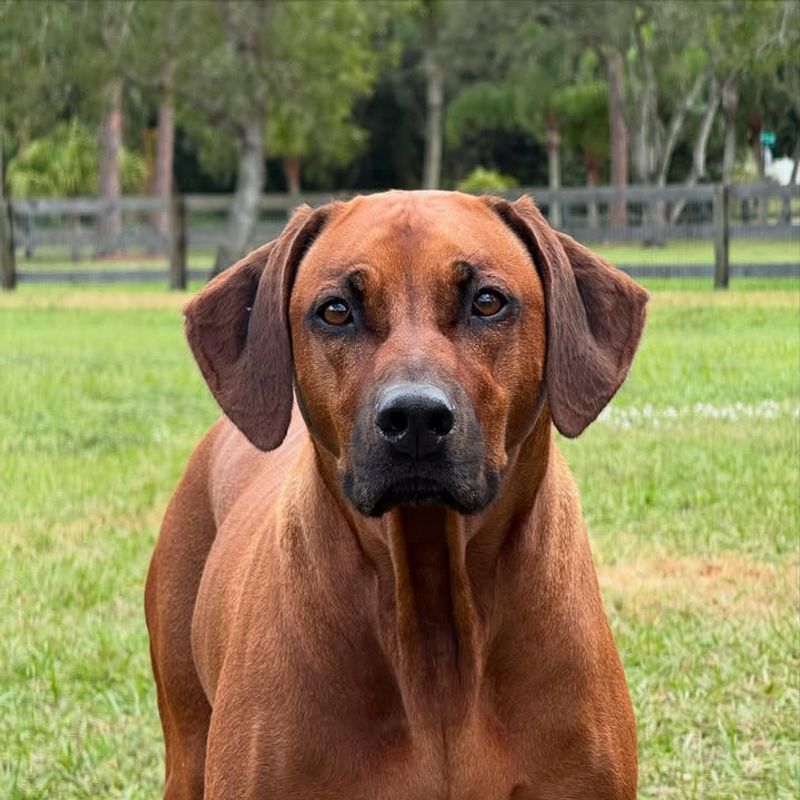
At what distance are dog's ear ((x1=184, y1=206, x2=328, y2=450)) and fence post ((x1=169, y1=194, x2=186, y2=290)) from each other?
24.0m

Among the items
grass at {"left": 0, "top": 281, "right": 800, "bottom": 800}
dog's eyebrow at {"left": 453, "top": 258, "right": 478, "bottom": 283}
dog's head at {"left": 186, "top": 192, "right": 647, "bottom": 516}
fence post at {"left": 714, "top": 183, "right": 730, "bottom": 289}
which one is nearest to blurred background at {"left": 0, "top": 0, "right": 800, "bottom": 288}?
fence post at {"left": 714, "top": 183, "right": 730, "bottom": 289}

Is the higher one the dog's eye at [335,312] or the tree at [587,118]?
the tree at [587,118]

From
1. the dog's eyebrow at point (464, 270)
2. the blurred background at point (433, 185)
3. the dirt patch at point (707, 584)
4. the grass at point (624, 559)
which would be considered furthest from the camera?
the dirt patch at point (707, 584)

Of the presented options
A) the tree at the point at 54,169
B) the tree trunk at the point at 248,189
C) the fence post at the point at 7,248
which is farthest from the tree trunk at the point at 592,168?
the fence post at the point at 7,248

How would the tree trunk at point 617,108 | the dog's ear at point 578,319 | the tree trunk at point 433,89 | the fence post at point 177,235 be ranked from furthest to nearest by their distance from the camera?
1. the tree trunk at point 433,89
2. the tree trunk at point 617,108
3. the fence post at point 177,235
4. the dog's ear at point 578,319

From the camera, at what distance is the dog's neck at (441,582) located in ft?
10.4

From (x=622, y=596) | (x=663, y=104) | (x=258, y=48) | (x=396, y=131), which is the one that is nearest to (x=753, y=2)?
(x=258, y=48)

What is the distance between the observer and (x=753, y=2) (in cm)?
2456

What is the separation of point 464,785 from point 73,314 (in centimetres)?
2015

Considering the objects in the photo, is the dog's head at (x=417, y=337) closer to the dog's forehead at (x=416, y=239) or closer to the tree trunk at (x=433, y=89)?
the dog's forehead at (x=416, y=239)

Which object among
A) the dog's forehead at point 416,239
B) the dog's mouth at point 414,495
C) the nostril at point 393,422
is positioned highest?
the dog's forehead at point 416,239

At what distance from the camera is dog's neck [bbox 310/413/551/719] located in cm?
317

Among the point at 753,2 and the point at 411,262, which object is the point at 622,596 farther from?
the point at 753,2

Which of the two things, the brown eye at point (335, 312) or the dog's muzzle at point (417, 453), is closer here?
the dog's muzzle at point (417, 453)
